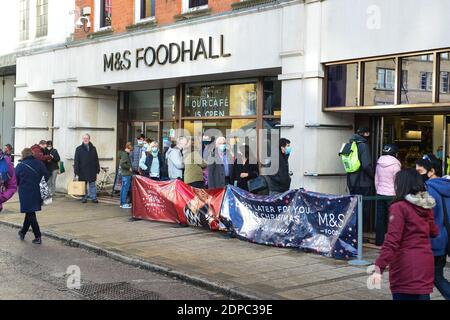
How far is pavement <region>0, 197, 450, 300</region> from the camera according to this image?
708cm

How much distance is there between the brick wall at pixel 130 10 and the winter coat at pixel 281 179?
15.4 feet

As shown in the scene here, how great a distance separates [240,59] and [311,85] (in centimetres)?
220

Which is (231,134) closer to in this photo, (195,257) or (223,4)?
(223,4)

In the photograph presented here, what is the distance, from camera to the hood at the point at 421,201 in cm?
489

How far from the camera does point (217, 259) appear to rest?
A: 8.90m

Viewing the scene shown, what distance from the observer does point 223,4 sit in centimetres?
1364

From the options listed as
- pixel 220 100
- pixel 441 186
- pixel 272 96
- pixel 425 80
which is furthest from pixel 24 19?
pixel 441 186

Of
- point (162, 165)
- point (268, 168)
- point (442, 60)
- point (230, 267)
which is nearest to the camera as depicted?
point (230, 267)

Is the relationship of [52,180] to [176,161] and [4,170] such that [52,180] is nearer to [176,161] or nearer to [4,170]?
[176,161]

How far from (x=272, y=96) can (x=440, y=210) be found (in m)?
8.28

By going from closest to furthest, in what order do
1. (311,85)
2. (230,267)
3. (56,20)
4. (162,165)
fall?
1. (230,267)
2. (311,85)
3. (162,165)
4. (56,20)

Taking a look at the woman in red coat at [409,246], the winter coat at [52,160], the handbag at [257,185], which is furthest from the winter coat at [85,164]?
the woman in red coat at [409,246]
